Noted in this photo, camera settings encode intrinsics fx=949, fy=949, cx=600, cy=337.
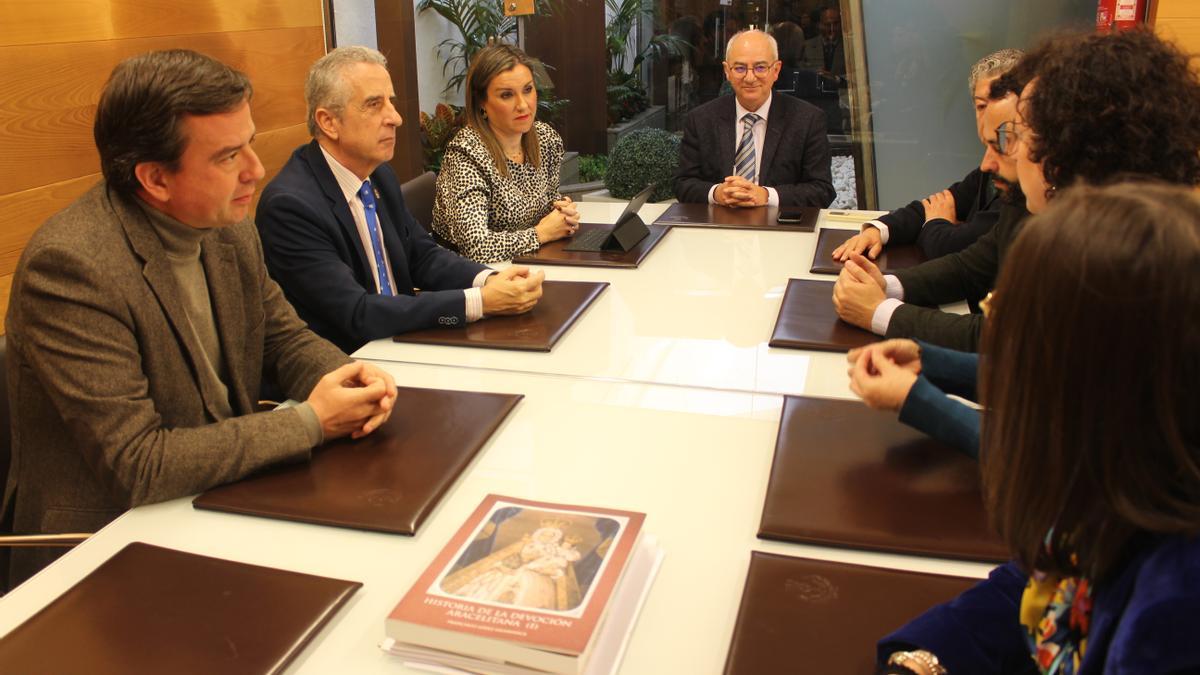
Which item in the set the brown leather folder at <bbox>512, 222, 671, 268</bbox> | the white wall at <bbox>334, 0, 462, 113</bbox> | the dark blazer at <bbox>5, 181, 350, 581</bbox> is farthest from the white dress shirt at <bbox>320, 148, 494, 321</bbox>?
the white wall at <bbox>334, 0, 462, 113</bbox>

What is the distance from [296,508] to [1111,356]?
104 cm

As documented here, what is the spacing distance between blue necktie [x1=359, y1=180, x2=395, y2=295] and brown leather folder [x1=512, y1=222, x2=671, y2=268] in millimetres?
408

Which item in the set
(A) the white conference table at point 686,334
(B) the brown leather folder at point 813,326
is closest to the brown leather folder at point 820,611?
(A) the white conference table at point 686,334

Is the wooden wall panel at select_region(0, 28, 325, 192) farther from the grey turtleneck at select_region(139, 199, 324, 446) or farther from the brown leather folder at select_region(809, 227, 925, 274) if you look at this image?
the brown leather folder at select_region(809, 227, 925, 274)

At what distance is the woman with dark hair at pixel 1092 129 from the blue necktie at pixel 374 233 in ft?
4.56

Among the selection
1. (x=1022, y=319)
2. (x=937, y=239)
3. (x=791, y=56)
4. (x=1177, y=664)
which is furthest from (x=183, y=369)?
(x=791, y=56)

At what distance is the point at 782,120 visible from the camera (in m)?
3.81

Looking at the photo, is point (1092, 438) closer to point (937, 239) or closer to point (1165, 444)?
point (1165, 444)

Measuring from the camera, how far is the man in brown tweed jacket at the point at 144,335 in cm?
140

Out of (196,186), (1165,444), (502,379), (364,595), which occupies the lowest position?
(364,595)

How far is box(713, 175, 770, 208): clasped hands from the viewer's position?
3385 millimetres

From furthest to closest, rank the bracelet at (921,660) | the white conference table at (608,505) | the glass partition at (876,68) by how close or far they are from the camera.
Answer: the glass partition at (876,68) < the white conference table at (608,505) < the bracelet at (921,660)

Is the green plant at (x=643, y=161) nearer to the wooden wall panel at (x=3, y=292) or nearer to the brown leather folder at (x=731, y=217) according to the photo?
the brown leather folder at (x=731, y=217)

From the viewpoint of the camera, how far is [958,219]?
309cm
